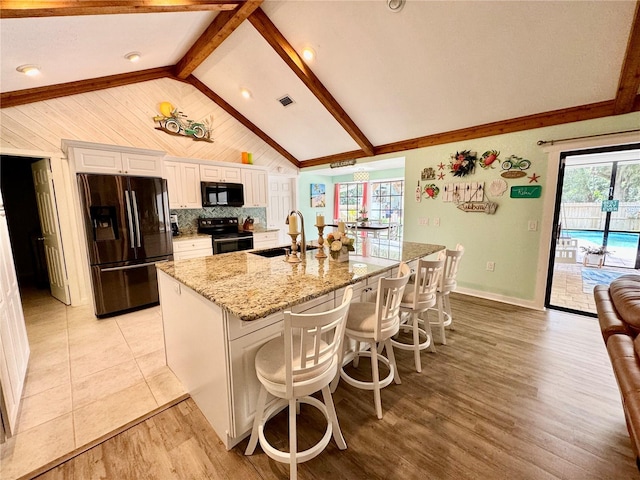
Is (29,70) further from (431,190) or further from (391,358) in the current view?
(431,190)

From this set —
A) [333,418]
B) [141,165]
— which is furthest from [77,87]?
[333,418]

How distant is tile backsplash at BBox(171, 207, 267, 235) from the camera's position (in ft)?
15.2

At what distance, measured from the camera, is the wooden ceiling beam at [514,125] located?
9.62 feet

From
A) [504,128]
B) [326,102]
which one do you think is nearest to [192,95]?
[326,102]

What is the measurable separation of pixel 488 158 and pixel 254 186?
397cm

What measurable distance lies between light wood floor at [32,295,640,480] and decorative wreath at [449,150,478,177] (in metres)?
2.60

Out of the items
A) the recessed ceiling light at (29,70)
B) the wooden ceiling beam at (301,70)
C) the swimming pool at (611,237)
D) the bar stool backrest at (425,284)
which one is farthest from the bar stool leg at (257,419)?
the swimming pool at (611,237)

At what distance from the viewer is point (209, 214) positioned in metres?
4.97

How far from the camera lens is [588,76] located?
2678 millimetres

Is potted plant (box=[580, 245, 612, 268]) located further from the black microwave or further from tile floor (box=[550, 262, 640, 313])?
the black microwave

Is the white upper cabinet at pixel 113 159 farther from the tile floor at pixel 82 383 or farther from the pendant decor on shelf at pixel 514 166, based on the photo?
the pendant decor on shelf at pixel 514 166

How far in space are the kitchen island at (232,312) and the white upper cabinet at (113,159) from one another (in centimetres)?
199

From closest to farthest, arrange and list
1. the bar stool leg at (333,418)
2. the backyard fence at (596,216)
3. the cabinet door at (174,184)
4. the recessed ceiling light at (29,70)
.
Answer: the bar stool leg at (333,418) → the recessed ceiling light at (29,70) → the backyard fence at (596,216) → the cabinet door at (174,184)

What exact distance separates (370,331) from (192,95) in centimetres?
493
